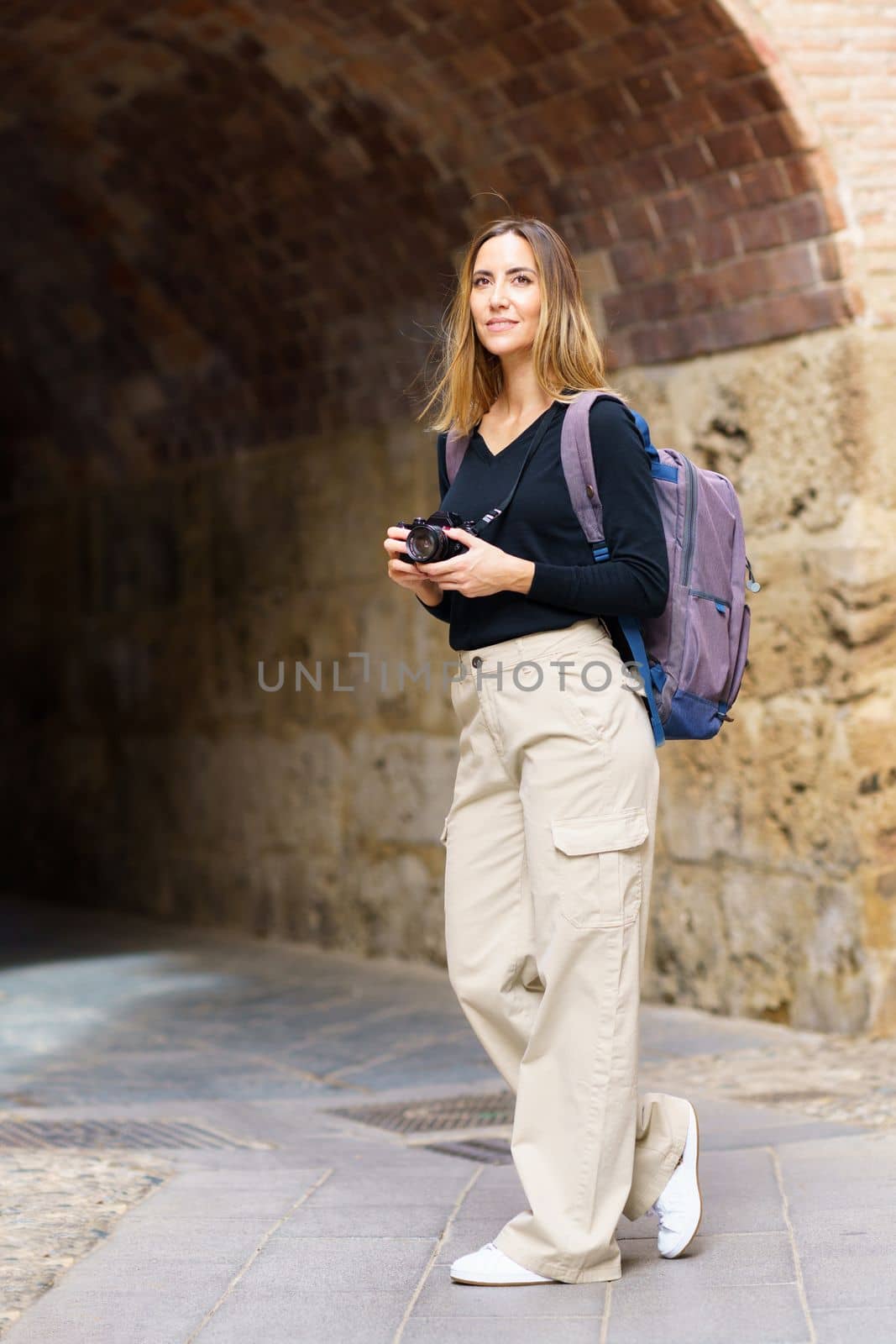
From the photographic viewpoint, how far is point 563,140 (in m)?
5.33

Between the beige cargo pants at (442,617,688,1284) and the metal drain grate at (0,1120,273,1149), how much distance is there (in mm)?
1396

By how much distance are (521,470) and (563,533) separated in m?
0.12

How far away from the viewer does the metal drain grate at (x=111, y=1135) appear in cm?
396

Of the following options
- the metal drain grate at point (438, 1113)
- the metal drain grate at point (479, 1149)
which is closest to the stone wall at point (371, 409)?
the metal drain grate at point (438, 1113)

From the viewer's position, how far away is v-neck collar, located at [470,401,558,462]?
2.85 metres

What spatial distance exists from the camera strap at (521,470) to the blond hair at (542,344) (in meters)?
0.03

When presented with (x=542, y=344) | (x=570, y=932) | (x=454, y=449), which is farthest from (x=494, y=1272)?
(x=542, y=344)

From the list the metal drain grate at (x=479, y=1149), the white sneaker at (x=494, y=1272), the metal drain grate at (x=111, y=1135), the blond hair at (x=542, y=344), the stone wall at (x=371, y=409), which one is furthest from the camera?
the stone wall at (x=371, y=409)

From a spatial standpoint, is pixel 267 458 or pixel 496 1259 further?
pixel 267 458

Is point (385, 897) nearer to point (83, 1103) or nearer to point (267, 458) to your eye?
point (267, 458)

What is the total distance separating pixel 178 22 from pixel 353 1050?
3.29m

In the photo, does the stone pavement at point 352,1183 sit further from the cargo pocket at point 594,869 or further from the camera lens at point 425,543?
the camera lens at point 425,543

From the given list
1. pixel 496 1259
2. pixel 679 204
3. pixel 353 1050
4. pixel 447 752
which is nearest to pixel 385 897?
pixel 447 752

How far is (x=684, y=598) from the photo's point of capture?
2.81 metres
